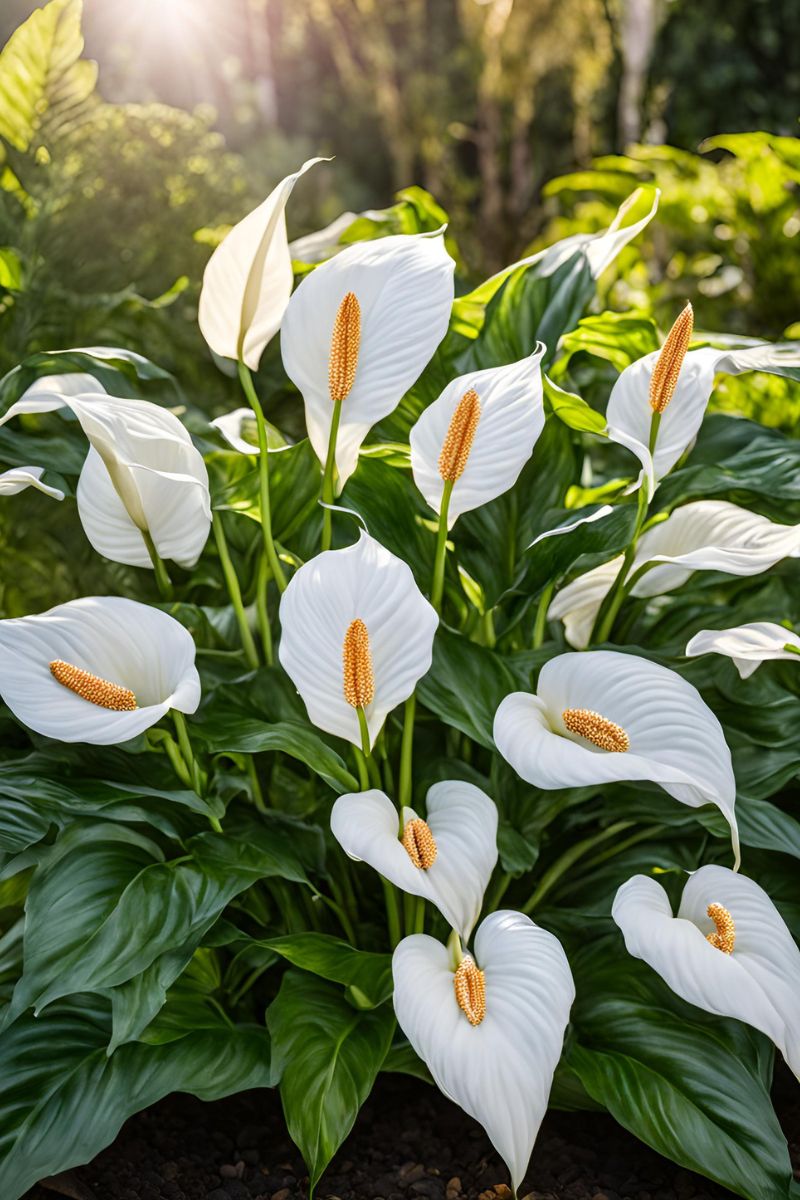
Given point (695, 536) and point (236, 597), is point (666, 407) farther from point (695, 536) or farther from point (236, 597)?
point (236, 597)

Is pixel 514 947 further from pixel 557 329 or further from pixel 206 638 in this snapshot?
pixel 557 329

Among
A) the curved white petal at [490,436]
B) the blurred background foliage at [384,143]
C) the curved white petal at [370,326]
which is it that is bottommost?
the blurred background foliage at [384,143]

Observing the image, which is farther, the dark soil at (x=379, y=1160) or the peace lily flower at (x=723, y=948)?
the dark soil at (x=379, y=1160)

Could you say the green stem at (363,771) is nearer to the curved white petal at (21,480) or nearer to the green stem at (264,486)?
the green stem at (264,486)

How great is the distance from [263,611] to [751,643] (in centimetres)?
48

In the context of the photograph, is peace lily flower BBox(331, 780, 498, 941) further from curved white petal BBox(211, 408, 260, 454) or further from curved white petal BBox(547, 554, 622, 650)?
curved white petal BBox(211, 408, 260, 454)

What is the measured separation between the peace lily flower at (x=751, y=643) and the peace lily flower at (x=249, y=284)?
0.52 metres

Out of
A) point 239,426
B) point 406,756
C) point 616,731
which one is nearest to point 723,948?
point 616,731

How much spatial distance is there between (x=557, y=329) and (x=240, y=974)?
821mm

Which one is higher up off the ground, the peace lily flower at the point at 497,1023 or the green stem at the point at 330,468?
the green stem at the point at 330,468

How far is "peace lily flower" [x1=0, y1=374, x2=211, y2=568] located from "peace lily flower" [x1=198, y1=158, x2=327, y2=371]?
0.11 metres

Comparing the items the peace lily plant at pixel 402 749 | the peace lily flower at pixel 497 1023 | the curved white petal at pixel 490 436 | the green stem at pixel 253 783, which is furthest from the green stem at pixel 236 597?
the peace lily flower at pixel 497 1023

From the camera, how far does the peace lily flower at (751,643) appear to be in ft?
3.18

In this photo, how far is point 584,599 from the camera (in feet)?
3.85
